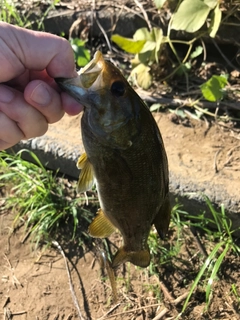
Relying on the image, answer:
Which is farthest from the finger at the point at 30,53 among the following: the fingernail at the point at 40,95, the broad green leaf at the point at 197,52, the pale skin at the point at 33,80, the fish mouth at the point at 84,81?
the broad green leaf at the point at 197,52

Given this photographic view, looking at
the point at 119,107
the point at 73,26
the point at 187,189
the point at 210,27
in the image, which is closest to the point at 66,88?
the point at 119,107

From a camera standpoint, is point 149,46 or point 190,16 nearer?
point 190,16

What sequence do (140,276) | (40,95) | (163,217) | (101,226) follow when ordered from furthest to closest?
1. (140,276)
2. (101,226)
3. (163,217)
4. (40,95)

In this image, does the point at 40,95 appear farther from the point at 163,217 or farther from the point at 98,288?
the point at 98,288

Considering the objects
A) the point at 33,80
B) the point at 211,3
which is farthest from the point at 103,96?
the point at 211,3

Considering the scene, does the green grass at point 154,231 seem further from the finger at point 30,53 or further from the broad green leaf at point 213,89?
the finger at point 30,53

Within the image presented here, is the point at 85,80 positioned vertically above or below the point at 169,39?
above

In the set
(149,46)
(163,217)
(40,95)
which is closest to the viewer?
(40,95)

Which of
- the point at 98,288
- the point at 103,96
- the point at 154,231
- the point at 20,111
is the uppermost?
the point at 103,96
